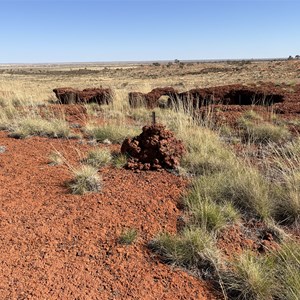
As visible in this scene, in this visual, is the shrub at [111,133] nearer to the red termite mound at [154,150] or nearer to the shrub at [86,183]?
the red termite mound at [154,150]

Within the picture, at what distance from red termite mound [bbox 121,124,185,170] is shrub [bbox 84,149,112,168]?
33 cm

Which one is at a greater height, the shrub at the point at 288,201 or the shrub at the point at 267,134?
the shrub at the point at 288,201

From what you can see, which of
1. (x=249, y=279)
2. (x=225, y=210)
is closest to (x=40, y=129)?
(x=225, y=210)

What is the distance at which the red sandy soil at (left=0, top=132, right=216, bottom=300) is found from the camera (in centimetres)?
274

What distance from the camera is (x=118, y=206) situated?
393cm

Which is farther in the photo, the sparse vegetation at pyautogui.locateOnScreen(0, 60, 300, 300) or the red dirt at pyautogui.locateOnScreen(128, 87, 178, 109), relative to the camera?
the red dirt at pyautogui.locateOnScreen(128, 87, 178, 109)

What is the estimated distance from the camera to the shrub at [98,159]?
527 centimetres

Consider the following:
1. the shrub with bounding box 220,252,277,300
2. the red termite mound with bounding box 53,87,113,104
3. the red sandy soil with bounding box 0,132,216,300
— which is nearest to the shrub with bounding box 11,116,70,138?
the red sandy soil with bounding box 0,132,216,300

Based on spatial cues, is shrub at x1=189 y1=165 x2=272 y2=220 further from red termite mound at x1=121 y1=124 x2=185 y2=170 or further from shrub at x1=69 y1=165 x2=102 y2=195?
shrub at x1=69 y1=165 x2=102 y2=195

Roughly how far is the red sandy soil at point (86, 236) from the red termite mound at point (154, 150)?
0.25 metres

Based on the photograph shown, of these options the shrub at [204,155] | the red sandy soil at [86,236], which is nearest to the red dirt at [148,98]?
the shrub at [204,155]

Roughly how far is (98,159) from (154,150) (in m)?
0.89

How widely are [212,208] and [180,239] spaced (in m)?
0.59

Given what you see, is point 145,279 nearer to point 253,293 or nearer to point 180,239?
point 180,239
